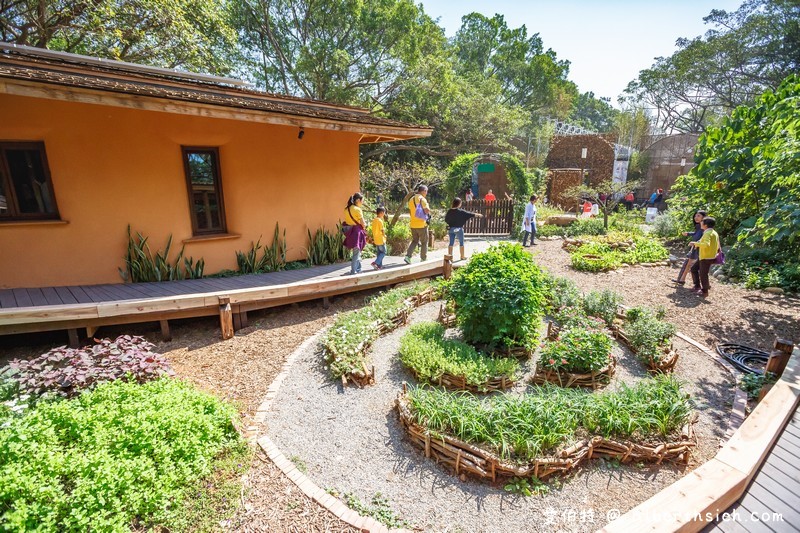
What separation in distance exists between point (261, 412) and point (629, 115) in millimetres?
50363

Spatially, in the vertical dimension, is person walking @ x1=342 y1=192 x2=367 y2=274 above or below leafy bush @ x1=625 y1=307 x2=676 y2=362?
above

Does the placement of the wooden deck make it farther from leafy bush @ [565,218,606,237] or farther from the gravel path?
leafy bush @ [565,218,606,237]

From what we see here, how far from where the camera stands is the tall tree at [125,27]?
9.88 meters

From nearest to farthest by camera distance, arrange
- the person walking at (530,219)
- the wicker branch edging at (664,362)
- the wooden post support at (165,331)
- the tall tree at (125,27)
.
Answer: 1. the wicker branch edging at (664,362)
2. the wooden post support at (165,331)
3. the tall tree at (125,27)
4. the person walking at (530,219)

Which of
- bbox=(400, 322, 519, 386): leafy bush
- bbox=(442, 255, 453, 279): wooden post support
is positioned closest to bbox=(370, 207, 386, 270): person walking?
bbox=(442, 255, 453, 279): wooden post support

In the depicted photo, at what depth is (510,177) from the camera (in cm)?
1388

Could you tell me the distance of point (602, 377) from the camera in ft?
14.4

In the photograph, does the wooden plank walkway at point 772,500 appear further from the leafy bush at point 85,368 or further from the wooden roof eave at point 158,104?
the wooden roof eave at point 158,104

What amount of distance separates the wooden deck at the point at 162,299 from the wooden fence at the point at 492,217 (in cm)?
779

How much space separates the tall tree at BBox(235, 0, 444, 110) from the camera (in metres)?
18.4

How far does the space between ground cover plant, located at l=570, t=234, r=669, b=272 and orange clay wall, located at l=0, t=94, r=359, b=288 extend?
23.7 ft

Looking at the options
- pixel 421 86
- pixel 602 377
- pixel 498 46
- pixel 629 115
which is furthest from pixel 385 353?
pixel 629 115

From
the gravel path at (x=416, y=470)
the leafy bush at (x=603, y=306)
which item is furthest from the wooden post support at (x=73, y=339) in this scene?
the leafy bush at (x=603, y=306)

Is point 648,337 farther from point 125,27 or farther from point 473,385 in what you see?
point 125,27
